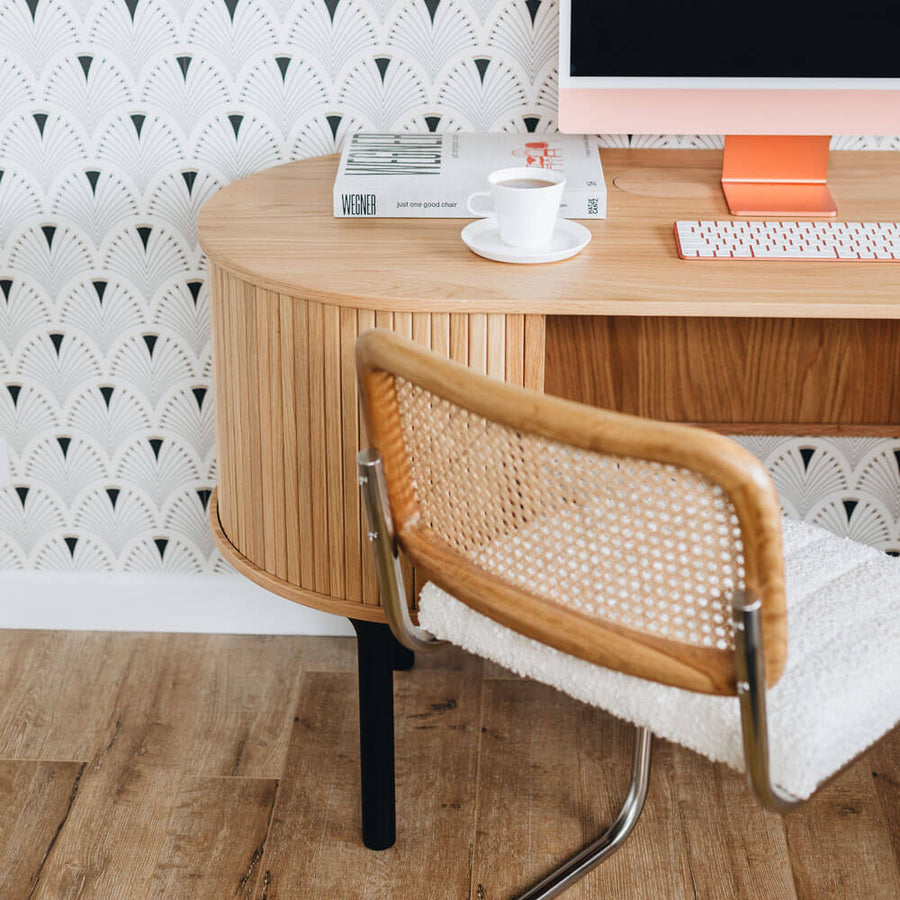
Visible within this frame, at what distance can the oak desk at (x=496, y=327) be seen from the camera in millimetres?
1212

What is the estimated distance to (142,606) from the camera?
6.33 ft

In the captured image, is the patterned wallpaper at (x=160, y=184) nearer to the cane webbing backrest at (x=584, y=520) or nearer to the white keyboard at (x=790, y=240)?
the white keyboard at (x=790, y=240)

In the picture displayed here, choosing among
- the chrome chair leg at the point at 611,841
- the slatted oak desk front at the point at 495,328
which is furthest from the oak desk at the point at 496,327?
the chrome chair leg at the point at 611,841

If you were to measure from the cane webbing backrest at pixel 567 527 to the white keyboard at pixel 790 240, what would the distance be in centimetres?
45

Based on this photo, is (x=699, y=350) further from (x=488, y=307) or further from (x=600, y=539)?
(x=600, y=539)

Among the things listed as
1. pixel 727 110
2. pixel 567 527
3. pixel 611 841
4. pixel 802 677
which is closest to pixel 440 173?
pixel 727 110

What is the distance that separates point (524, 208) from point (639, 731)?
641mm

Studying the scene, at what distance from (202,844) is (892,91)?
1.28 m

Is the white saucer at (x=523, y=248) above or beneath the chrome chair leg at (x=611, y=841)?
above

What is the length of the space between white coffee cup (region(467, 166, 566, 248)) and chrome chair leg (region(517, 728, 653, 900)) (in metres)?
0.61

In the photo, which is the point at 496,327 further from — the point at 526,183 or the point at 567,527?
the point at 567,527

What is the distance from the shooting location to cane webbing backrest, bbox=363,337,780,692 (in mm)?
846

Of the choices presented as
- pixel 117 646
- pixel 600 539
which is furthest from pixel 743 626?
pixel 117 646

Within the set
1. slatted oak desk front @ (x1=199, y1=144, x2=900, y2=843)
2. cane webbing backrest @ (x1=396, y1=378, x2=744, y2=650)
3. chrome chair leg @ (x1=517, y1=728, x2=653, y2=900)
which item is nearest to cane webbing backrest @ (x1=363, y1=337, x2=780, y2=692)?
cane webbing backrest @ (x1=396, y1=378, x2=744, y2=650)
